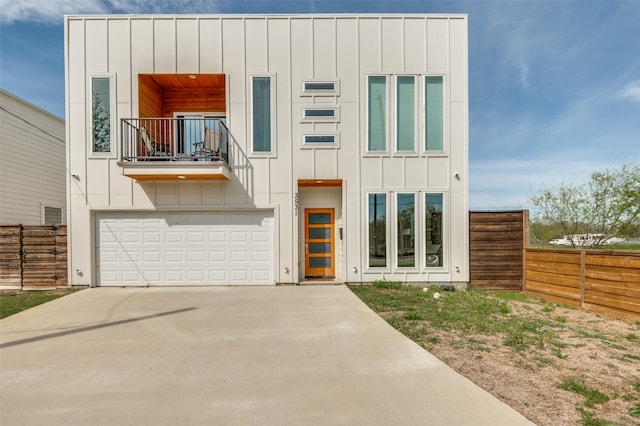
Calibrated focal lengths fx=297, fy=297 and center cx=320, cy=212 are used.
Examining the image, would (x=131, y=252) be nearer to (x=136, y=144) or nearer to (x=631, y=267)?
(x=136, y=144)

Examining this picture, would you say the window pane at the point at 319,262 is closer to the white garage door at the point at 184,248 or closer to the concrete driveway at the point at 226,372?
the white garage door at the point at 184,248

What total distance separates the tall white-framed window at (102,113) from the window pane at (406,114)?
741 centimetres

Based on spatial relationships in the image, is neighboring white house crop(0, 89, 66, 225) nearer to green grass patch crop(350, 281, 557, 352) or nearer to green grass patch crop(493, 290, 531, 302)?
green grass patch crop(350, 281, 557, 352)

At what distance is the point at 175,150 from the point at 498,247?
8462mm

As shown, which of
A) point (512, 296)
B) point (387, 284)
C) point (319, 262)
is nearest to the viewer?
point (512, 296)

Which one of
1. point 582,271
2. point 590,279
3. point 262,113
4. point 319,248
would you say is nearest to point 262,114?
point 262,113

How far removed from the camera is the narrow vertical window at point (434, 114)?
788 cm

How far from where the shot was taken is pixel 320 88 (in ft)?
25.6

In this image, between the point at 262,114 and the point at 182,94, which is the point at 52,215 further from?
the point at 262,114

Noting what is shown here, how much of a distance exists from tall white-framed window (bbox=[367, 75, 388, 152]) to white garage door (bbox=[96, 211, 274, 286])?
3.43 meters

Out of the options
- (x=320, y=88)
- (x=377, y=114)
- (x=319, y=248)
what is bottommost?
(x=319, y=248)

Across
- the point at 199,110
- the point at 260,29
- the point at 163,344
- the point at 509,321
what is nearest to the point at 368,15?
the point at 260,29

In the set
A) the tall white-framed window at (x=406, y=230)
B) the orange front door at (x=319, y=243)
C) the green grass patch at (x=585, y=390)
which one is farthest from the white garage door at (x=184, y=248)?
the green grass patch at (x=585, y=390)

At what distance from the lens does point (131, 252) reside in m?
7.72
